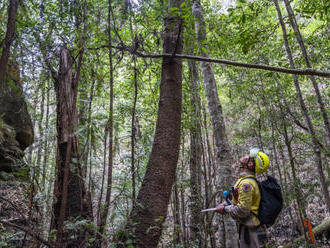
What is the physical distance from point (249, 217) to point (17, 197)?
346 cm

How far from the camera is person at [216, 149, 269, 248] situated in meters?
3.12

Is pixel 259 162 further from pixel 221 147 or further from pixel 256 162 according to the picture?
pixel 221 147

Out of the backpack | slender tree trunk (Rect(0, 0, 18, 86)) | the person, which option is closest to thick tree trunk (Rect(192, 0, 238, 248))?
the person

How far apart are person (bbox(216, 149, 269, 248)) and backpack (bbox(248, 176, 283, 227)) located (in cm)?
6

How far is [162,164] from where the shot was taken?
3.29 m

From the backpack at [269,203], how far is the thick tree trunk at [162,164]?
1219mm

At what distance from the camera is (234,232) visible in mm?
4805

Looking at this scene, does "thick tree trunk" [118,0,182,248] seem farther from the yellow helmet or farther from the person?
the yellow helmet

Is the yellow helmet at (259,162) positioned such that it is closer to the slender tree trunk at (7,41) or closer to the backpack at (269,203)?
the backpack at (269,203)

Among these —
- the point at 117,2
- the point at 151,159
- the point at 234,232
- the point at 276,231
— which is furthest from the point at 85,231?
the point at 276,231

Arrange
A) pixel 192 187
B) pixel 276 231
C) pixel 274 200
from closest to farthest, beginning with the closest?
1. pixel 274 200
2. pixel 192 187
3. pixel 276 231

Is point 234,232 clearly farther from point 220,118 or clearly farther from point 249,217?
point 220,118

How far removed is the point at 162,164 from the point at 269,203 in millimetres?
1490

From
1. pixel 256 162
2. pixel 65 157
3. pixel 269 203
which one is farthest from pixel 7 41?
pixel 269 203
